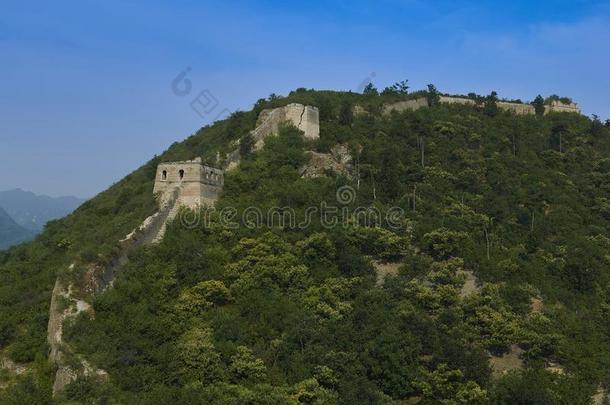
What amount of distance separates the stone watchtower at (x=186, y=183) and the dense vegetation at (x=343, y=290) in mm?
1134

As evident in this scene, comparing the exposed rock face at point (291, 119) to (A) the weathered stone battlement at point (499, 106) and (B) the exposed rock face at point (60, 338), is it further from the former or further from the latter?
(B) the exposed rock face at point (60, 338)

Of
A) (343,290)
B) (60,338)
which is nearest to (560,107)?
(343,290)

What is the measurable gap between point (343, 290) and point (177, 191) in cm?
936

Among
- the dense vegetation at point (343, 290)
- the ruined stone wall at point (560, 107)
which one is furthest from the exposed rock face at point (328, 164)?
the ruined stone wall at point (560, 107)

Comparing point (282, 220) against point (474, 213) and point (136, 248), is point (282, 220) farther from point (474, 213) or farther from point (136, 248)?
point (474, 213)

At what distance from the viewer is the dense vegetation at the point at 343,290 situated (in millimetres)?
25984

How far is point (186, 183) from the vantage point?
34906mm

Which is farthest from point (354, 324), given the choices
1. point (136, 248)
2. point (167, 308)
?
point (136, 248)

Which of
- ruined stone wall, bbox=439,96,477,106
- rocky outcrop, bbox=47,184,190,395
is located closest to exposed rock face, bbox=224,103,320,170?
rocky outcrop, bbox=47,184,190,395

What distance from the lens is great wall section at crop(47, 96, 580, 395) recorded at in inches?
1035

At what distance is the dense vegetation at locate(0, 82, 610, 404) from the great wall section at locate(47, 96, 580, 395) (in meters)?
0.56

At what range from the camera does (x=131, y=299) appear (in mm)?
29109

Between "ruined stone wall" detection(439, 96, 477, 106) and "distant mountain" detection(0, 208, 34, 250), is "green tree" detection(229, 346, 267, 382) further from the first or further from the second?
"distant mountain" detection(0, 208, 34, 250)

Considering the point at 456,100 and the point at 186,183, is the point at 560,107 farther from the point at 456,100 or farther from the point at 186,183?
the point at 186,183
